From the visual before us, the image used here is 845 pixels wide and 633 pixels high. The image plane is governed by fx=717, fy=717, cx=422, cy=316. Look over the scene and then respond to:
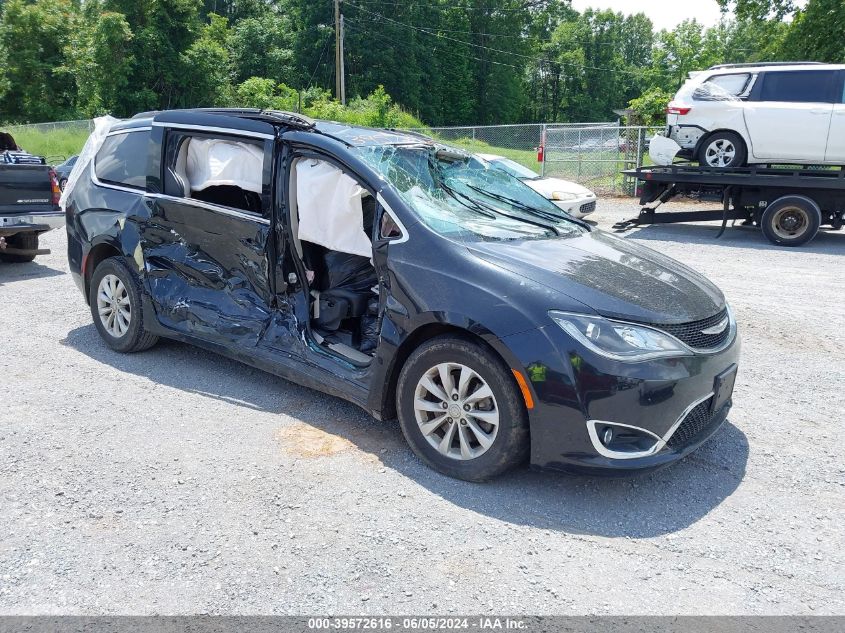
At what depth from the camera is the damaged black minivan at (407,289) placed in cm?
358

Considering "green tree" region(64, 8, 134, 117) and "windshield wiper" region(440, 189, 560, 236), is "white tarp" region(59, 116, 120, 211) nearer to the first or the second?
"windshield wiper" region(440, 189, 560, 236)

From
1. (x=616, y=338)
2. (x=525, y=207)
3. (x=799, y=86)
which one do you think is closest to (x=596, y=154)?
(x=799, y=86)

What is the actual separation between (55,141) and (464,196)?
90.1 ft

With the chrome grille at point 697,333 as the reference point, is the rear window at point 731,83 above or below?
above

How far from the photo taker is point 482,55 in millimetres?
64562

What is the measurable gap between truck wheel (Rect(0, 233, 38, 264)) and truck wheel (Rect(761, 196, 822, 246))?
37.3 ft

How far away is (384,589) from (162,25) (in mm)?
36724

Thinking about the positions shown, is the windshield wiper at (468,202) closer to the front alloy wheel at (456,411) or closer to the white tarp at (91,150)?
the front alloy wheel at (456,411)

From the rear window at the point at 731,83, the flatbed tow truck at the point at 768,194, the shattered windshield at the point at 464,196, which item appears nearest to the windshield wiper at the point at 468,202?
the shattered windshield at the point at 464,196

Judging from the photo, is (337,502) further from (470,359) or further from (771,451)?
(771,451)

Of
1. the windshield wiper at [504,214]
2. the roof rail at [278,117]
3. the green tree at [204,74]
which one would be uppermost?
the green tree at [204,74]

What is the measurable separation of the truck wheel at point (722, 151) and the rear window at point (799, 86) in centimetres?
78

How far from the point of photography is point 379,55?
52.7 meters

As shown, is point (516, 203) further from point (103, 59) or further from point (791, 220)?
point (103, 59)
